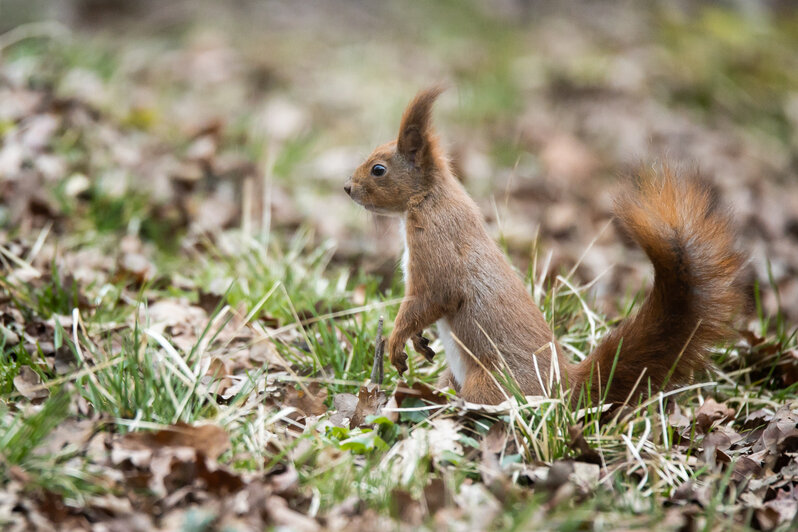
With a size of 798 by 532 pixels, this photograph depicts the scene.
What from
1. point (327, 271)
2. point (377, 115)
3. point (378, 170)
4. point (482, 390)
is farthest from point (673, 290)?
point (377, 115)

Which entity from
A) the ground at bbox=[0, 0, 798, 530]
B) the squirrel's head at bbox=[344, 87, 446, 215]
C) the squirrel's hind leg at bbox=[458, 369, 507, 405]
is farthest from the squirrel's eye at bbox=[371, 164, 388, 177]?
the squirrel's hind leg at bbox=[458, 369, 507, 405]

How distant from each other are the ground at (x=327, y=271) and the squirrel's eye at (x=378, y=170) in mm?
497

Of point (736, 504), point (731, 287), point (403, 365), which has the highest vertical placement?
point (731, 287)

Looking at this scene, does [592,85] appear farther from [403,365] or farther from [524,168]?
[403,365]

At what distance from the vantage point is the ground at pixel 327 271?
2.23 metres

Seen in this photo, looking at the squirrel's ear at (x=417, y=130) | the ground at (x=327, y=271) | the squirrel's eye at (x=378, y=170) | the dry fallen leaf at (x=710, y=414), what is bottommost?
A: the dry fallen leaf at (x=710, y=414)

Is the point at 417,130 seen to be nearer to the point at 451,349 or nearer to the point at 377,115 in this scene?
the point at 451,349

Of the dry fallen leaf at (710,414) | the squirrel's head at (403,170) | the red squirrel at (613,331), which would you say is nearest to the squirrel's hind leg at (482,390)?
the red squirrel at (613,331)

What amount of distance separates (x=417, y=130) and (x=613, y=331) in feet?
3.28

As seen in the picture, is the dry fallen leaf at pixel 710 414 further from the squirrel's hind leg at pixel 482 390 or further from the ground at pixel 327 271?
the squirrel's hind leg at pixel 482 390

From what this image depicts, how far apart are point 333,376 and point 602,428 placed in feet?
3.25

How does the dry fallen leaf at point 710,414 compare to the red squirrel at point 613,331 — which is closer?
the red squirrel at point 613,331

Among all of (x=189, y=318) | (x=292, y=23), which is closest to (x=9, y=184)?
(x=189, y=318)

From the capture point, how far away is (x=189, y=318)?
3369 mm
